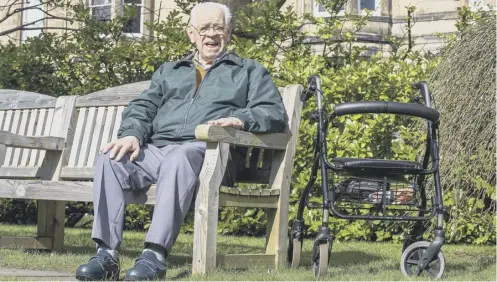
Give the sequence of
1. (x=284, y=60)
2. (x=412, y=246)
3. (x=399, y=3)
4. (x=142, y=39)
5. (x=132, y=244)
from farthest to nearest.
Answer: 1. (x=399, y=3)
2. (x=142, y=39)
3. (x=284, y=60)
4. (x=132, y=244)
5. (x=412, y=246)

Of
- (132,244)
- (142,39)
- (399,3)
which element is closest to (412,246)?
(132,244)

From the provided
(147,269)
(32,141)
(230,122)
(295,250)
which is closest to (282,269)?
(295,250)

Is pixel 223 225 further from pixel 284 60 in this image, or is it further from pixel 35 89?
pixel 35 89

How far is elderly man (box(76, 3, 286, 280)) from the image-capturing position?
5.17 meters

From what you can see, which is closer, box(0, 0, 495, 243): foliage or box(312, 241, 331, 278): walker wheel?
box(312, 241, 331, 278): walker wheel

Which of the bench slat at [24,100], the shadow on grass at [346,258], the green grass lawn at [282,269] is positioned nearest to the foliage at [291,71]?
the green grass lawn at [282,269]

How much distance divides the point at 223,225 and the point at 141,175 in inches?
129

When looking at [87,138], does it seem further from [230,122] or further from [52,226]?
[230,122]

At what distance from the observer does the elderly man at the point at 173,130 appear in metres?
5.17

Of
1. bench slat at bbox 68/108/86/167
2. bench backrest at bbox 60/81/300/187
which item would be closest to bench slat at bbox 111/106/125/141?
bench backrest at bbox 60/81/300/187

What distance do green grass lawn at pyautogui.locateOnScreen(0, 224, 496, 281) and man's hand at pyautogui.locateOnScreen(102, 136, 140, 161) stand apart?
0.64 meters

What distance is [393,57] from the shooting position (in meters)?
8.66

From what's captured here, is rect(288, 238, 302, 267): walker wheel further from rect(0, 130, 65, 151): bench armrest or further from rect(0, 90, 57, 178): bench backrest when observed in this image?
rect(0, 90, 57, 178): bench backrest

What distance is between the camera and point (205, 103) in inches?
226
